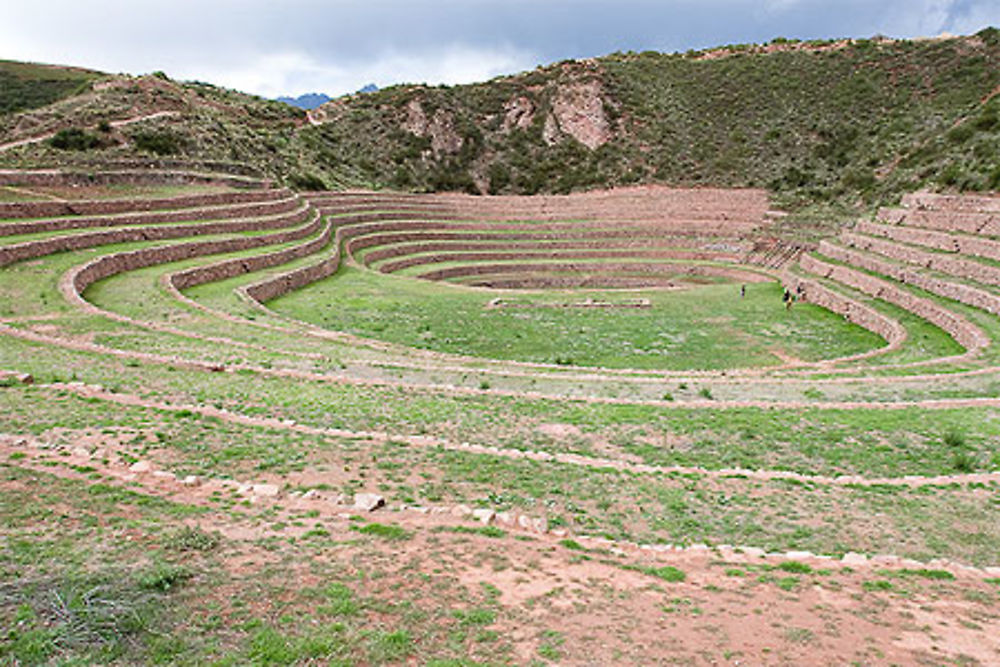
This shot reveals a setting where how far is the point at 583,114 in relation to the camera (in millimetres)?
82688

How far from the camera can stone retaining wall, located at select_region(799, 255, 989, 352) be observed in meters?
26.0

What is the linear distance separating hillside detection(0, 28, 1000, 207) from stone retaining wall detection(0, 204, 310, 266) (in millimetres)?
12485

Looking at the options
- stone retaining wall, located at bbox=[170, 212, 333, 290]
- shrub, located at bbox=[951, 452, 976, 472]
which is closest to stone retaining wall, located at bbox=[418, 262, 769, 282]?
stone retaining wall, located at bbox=[170, 212, 333, 290]

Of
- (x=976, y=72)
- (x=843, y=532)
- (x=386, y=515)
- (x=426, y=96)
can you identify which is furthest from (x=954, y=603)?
(x=426, y=96)

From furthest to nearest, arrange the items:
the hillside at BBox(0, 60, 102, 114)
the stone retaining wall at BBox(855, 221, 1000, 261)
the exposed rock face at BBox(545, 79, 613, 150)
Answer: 1. the exposed rock face at BBox(545, 79, 613, 150)
2. the hillside at BBox(0, 60, 102, 114)
3. the stone retaining wall at BBox(855, 221, 1000, 261)

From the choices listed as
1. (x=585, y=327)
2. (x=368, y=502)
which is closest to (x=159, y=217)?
(x=585, y=327)

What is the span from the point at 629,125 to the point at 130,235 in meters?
62.5

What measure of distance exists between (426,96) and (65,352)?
74.5m

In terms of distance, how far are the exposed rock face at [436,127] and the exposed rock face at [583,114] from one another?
12.5 meters

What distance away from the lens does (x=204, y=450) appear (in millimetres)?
12398

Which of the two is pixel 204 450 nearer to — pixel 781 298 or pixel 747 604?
pixel 747 604

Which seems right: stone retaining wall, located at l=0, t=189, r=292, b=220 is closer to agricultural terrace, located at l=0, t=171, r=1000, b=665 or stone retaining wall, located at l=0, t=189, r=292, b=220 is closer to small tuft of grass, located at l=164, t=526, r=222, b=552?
agricultural terrace, located at l=0, t=171, r=1000, b=665

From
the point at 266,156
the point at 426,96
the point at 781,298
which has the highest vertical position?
the point at 426,96

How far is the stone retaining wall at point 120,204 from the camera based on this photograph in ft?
113
